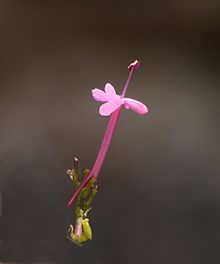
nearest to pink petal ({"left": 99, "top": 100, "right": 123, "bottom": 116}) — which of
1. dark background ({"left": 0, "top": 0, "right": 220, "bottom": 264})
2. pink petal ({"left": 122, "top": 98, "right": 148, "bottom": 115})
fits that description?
pink petal ({"left": 122, "top": 98, "right": 148, "bottom": 115})

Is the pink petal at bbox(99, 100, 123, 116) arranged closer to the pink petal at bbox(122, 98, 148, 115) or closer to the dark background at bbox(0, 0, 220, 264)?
the pink petal at bbox(122, 98, 148, 115)

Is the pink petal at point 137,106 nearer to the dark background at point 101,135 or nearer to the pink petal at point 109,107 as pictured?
the pink petal at point 109,107

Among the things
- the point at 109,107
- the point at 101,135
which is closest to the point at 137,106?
the point at 109,107

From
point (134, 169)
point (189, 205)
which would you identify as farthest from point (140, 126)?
point (189, 205)

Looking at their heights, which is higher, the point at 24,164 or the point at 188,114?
the point at 188,114

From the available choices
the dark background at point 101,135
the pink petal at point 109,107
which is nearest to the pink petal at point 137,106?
the pink petal at point 109,107

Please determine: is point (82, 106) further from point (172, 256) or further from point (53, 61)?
point (172, 256)
